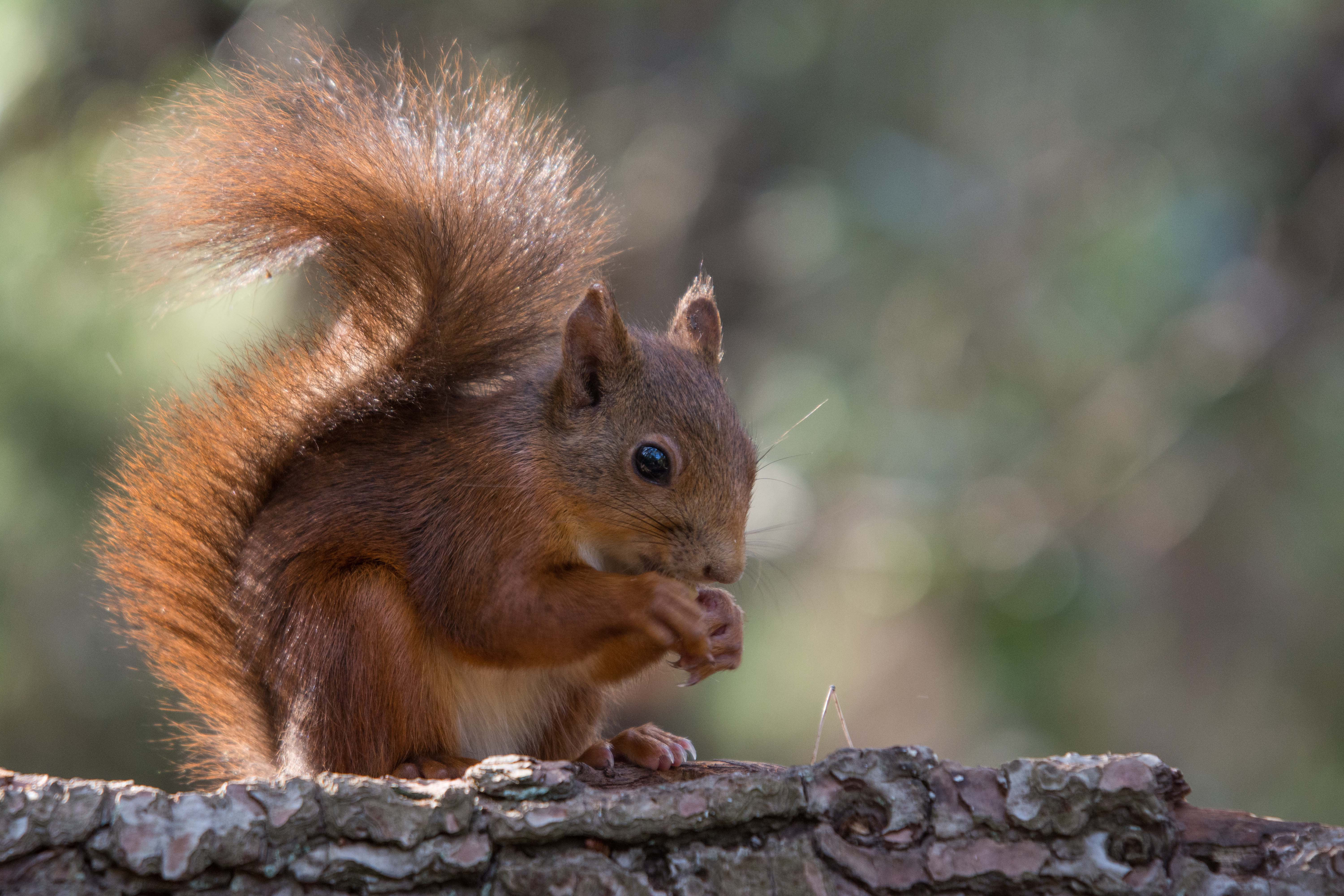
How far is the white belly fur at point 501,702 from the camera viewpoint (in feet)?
5.35

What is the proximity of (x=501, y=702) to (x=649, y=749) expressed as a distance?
9.7 inches

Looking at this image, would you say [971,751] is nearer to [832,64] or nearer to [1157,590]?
[1157,590]

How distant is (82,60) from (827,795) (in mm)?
2762

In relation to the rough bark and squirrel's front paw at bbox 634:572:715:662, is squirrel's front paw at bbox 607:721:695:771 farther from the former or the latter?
the rough bark

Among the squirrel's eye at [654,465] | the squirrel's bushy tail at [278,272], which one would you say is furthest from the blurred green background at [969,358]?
the squirrel's eye at [654,465]

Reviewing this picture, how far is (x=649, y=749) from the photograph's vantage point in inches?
66.1

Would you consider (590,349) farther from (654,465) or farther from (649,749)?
(649,749)

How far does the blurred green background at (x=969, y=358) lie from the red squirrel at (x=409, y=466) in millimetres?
821

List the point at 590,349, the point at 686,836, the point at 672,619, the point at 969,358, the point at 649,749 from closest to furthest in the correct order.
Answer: the point at 686,836 < the point at 672,619 < the point at 649,749 < the point at 590,349 < the point at 969,358

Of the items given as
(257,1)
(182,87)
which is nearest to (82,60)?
(257,1)

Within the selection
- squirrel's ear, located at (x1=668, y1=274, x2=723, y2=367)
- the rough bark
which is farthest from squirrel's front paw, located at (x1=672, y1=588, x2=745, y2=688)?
squirrel's ear, located at (x1=668, y1=274, x2=723, y2=367)

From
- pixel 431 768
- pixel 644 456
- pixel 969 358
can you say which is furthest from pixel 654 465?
pixel 969 358

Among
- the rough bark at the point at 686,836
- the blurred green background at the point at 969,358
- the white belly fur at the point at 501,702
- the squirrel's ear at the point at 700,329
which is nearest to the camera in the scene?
the rough bark at the point at 686,836

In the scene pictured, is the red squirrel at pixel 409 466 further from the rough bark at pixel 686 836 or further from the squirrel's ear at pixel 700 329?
the rough bark at pixel 686 836
